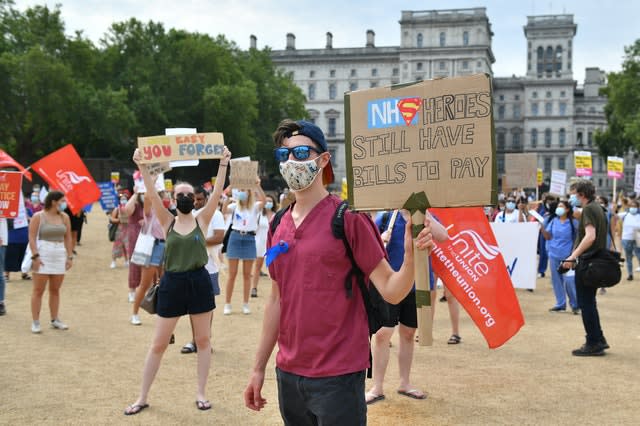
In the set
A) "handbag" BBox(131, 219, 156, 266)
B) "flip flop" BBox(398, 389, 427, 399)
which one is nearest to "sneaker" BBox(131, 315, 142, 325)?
"handbag" BBox(131, 219, 156, 266)

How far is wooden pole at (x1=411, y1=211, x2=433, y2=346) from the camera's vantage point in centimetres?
286

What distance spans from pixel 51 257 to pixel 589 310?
637 centimetres

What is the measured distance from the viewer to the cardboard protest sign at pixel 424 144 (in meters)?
2.93

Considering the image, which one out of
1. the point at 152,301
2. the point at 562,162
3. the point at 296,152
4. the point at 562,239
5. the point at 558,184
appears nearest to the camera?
the point at 296,152

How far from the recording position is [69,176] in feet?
34.8

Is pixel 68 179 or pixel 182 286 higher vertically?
pixel 68 179

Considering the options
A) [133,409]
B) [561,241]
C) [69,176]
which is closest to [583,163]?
[561,241]

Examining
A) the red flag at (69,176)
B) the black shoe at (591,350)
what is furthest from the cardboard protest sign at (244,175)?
the black shoe at (591,350)

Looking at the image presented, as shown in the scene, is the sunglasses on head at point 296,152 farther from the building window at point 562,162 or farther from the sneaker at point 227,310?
the building window at point 562,162

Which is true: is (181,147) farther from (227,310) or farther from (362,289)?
(227,310)

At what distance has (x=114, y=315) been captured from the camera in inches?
388

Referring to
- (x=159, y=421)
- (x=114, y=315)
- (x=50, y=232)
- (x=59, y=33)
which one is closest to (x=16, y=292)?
(x=114, y=315)

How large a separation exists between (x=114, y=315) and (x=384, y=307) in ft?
25.1

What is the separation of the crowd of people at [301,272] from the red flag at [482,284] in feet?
1.48
